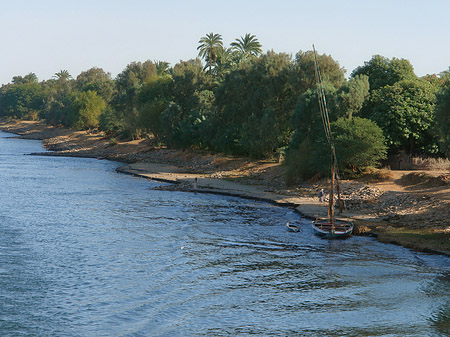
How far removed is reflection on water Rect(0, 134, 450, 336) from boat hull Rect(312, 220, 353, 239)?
882mm

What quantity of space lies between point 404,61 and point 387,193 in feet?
81.7

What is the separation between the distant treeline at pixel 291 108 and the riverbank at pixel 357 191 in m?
2.93

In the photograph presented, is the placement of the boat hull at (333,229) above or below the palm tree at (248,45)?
below

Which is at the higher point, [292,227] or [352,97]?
[352,97]

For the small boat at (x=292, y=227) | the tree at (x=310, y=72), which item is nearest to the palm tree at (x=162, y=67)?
the tree at (x=310, y=72)

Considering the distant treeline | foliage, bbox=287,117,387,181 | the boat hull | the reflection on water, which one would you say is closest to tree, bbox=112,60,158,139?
the distant treeline

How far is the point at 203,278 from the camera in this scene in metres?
34.3

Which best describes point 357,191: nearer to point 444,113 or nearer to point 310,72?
point 444,113

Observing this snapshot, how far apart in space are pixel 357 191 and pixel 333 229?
16.4 metres

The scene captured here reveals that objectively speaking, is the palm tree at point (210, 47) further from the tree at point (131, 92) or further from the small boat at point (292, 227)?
the small boat at point (292, 227)

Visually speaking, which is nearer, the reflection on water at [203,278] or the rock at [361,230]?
the reflection on water at [203,278]

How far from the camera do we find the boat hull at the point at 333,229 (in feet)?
146

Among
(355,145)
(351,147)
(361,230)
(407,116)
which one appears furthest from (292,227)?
(407,116)

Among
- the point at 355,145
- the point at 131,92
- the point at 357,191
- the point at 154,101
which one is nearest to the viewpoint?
the point at 357,191
